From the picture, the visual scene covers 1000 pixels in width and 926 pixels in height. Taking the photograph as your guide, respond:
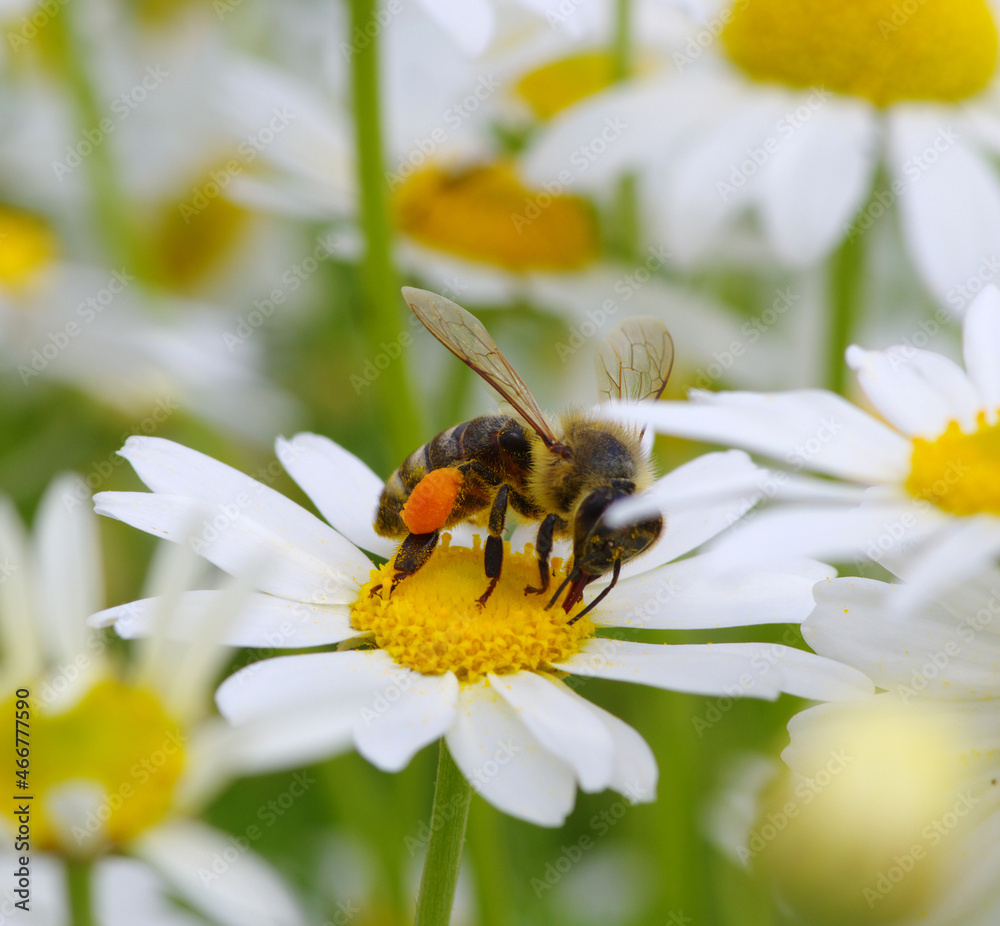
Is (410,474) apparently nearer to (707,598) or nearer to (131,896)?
(707,598)

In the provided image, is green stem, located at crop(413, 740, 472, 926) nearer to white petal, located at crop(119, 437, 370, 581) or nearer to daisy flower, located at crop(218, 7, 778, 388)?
white petal, located at crop(119, 437, 370, 581)

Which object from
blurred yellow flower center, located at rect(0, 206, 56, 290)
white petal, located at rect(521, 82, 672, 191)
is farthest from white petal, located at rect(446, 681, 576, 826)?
blurred yellow flower center, located at rect(0, 206, 56, 290)

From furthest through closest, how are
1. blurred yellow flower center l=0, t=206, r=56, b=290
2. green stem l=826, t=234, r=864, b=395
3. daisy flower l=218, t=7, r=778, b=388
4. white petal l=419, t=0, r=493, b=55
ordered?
1. blurred yellow flower center l=0, t=206, r=56, b=290
2. daisy flower l=218, t=7, r=778, b=388
3. green stem l=826, t=234, r=864, b=395
4. white petal l=419, t=0, r=493, b=55

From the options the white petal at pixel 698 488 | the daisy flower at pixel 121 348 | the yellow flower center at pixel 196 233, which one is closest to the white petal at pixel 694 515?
the white petal at pixel 698 488

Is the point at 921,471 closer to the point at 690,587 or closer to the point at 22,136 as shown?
the point at 690,587

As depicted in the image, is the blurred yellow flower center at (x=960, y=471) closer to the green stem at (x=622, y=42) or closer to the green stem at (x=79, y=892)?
the green stem at (x=79, y=892)

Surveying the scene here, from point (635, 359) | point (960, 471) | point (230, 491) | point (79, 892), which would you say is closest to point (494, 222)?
point (635, 359)
